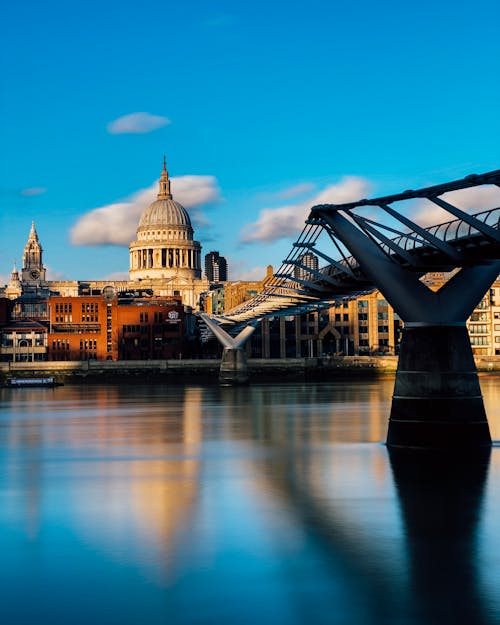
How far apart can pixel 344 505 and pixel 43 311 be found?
501 ft

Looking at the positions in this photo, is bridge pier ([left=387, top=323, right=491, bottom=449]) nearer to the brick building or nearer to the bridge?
the bridge

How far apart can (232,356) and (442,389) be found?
8397cm

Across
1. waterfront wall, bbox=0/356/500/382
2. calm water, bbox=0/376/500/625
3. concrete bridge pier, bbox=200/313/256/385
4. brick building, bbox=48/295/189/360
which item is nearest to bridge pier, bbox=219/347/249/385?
concrete bridge pier, bbox=200/313/256/385

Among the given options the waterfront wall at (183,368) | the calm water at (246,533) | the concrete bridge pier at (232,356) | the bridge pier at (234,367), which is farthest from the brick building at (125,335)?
the calm water at (246,533)

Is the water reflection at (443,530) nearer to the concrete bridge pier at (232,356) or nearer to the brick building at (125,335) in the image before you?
the concrete bridge pier at (232,356)

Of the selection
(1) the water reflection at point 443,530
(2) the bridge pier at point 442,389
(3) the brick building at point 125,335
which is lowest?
(1) the water reflection at point 443,530

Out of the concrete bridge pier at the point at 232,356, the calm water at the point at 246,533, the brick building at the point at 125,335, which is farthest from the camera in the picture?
the brick building at the point at 125,335

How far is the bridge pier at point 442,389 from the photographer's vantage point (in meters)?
35.9

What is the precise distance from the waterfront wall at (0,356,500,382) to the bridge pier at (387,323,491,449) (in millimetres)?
100810

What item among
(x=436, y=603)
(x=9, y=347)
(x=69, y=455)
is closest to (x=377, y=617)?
(x=436, y=603)

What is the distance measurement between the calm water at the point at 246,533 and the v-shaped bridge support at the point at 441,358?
1574mm

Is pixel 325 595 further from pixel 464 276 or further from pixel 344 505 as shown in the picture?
pixel 464 276

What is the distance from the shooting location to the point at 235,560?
70.1 ft

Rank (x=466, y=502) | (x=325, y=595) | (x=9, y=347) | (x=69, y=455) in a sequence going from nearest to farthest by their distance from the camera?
1. (x=325, y=595)
2. (x=466, y=502)
3. (x=69, y=455)
4. (x=9, y=347)
